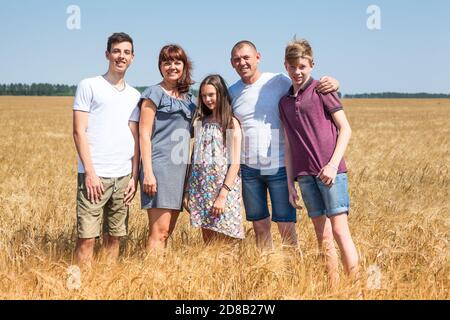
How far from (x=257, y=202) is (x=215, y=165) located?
0.42 meters

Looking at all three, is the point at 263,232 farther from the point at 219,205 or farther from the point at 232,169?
the point at 232,169

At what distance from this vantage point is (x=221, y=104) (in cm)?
372

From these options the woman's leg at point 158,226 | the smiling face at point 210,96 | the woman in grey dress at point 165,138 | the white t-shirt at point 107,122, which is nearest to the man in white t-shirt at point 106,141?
the white t-shirt at point 107,122

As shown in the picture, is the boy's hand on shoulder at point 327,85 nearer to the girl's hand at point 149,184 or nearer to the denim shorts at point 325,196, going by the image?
the denim shorts at point 325,196

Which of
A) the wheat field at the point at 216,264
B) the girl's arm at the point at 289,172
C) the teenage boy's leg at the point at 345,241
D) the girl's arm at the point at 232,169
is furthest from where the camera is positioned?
the girl's arm at the point at 232,169

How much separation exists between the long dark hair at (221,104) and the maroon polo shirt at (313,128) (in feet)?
1.61

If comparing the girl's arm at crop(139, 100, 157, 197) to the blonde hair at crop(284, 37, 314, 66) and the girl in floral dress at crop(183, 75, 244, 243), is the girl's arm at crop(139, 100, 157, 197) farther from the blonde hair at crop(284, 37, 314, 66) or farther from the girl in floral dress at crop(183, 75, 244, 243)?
the blonde hair at crop(284, 37, 314, 66)

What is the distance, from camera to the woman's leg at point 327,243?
3.46 m

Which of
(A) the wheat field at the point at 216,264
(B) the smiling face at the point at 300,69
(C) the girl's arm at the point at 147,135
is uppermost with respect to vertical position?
(B) the smiling face at the point at 300,69

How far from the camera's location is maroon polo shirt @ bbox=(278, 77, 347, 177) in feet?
10.9

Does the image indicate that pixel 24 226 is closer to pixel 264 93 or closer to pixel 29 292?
pixel 29 292

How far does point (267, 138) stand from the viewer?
372cm

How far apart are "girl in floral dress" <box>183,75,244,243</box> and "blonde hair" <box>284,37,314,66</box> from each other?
0.56 m
